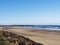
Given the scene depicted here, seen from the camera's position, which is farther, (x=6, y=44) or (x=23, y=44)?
(x=23, y=44)

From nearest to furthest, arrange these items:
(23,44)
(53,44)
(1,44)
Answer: (1,44) → (23,44) → (53,44)

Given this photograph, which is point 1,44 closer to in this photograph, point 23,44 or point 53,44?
point 23,44

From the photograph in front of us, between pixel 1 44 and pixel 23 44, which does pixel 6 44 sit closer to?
pixel 1 44

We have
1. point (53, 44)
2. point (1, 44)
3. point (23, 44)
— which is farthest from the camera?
point (53, 44)

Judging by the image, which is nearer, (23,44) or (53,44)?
(23,44)

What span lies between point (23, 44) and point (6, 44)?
2.14 metres

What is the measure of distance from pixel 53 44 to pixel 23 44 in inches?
244

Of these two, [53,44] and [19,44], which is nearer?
[19,44]

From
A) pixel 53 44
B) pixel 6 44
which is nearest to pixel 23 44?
pixel 6 44

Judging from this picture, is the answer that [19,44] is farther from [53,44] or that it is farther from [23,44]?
[53,44]

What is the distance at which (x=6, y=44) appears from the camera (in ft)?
26.3

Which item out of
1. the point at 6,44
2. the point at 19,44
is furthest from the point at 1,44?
the point at 19,44

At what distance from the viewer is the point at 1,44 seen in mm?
7980

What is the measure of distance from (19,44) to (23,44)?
275 mm
